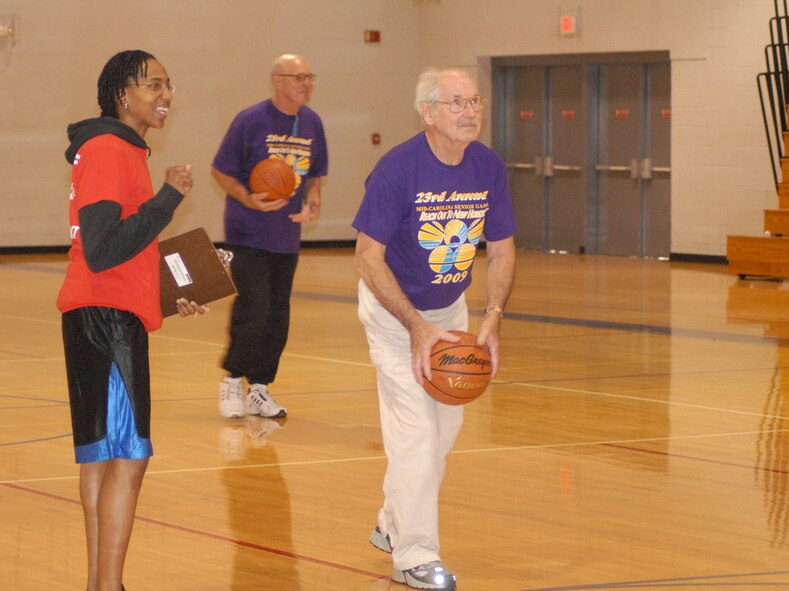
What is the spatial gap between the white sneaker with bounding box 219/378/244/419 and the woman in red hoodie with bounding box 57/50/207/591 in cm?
343

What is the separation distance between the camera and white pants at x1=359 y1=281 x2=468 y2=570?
4375 millimetres

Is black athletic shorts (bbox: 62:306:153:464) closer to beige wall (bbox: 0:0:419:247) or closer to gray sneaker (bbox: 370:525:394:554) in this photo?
gray sneaker (bbox: 370:525:394:554)

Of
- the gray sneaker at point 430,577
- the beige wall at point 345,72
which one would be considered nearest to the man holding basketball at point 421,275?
the gray sneaker at point 430,577

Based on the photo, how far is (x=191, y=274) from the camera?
409 centimetres

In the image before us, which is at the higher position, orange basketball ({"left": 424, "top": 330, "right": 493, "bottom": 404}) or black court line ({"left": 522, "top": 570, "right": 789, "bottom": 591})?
orange basketball ({"left": 424, "top": 330, "right": 493, "bottom": 404})

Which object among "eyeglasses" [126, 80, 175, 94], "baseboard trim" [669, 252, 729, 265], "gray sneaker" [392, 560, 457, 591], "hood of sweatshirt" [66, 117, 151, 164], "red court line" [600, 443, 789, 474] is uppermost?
"eyeglasses" [126, 80, 175, 94]

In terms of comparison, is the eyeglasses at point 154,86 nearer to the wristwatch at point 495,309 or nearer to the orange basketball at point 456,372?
the orange basketball at point 456,372

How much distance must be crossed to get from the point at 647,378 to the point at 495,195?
4303 millimetres

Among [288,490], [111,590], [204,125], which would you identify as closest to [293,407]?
[288,490]

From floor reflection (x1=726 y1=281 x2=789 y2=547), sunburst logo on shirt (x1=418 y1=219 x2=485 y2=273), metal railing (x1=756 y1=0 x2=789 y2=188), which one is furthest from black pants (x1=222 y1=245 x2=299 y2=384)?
metal railing (x1=756 y1=0 x2=789 y2=188)

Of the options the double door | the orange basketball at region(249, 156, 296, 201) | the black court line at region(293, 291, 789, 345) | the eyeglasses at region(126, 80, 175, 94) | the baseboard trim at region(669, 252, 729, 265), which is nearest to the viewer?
the eyeglasses at region(126, 80, 175, 94)

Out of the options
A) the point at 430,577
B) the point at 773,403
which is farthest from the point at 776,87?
the point at 430,577

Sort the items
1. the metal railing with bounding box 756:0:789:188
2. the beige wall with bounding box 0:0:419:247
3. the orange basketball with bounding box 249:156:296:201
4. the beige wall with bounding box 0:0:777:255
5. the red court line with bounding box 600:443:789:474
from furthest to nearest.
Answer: the beige wall with bounding box 0:0:419:247
the beige wall with bounding box 0:0:777:255
the metal railing with bounding box 756:0:789:188
the orange basketball with bounding box 249:156:296:201
the red court line with bounding box 600:443:789:474

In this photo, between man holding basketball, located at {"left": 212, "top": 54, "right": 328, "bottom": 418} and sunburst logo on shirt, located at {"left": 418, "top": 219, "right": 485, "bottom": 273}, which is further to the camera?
man holding basketball, located at {"left": 212, "top": 54, "right": 328, "bottom": 418}
